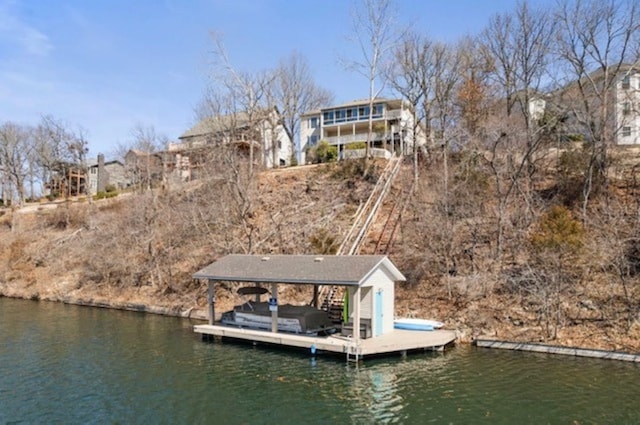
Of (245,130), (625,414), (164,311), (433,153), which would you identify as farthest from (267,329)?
(245,130)

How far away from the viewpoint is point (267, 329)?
65.3ft

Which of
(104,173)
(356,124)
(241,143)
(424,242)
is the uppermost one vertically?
(356,124)

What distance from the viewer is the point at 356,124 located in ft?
182

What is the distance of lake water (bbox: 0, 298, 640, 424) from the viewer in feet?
39.9

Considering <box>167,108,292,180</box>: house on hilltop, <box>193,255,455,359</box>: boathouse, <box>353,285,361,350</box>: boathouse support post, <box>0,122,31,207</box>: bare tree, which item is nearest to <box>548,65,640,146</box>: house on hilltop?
Result: <box>193,255,455,359</box>: boathouse

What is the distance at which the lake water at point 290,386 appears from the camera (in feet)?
39.9

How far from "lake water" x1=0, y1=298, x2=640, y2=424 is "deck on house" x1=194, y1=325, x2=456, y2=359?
0.43 metres

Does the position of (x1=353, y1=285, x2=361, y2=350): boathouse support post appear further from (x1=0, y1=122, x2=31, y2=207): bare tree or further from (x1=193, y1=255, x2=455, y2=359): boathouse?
(x1=0, y1=122, x2=31, y2=207): bare tree

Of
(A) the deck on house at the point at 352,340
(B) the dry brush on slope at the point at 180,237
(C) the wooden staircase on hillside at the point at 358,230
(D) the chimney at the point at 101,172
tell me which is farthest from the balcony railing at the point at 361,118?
(A) the deck on house at the point at 352,340

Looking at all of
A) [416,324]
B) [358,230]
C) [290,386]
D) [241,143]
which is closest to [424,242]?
[358,230]

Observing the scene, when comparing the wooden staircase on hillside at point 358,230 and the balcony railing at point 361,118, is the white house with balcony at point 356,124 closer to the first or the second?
the balcony railing at point 361,118

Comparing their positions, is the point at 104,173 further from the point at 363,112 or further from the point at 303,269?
the point at 303,269

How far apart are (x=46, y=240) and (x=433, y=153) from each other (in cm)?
3465

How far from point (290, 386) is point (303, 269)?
5573 mm
